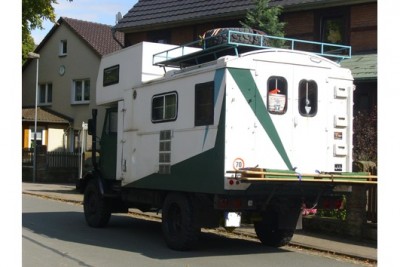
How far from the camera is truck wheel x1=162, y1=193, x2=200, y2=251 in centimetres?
916

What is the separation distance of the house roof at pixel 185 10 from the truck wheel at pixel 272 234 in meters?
11.3

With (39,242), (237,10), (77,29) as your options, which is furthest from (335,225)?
(77,29)

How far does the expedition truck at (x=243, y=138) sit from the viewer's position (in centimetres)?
849

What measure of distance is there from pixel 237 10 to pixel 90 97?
1292 cm

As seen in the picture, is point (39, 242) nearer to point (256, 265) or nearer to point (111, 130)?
point (111, 130)

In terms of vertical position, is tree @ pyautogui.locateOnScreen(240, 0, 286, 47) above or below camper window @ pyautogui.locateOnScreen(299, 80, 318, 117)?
above

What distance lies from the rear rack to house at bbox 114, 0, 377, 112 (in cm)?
806

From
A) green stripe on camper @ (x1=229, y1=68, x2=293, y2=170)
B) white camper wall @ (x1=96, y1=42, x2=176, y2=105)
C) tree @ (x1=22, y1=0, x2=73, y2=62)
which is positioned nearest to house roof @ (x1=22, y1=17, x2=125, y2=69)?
tree @ (x1=22, y1=0, x2=73, y2=62)

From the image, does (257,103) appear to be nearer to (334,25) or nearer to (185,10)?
(334,25)

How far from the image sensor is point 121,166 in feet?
37.1

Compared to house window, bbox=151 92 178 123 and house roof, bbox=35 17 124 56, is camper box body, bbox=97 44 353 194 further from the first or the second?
house roof, bbox=35 17 124 56

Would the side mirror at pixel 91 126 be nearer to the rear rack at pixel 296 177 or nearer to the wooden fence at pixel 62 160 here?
the rear rack at pixel 296 177

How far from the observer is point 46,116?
3256 centimetres

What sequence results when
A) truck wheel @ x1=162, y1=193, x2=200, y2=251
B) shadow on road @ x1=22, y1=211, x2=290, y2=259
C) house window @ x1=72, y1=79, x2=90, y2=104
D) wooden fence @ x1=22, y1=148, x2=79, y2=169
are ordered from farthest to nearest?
house window @ x1=72, y1=79, x2=90, y2=104 < wooden fence @ x1=22, y1=148, x2=79, y2=169 < shadow on road @ x1=22, y1=211, x2=290, y2=259 < truck wheel @ x1=162, y1=193, x2=200, y2=251
